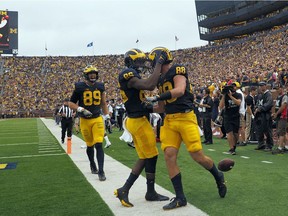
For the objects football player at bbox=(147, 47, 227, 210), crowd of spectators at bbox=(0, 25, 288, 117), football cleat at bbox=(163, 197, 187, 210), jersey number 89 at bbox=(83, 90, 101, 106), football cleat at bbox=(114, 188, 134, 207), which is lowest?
football cleat at bbox=(163, 197, 187, 210)

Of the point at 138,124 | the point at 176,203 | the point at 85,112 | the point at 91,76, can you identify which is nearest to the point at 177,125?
the point at 138,124

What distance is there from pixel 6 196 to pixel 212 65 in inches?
1603

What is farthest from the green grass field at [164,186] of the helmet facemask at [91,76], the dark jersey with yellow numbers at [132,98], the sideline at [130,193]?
the helmet facemask at [91,76]

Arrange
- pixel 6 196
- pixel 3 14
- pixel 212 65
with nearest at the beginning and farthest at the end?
pixel 6 196
pixel 212 65
pixel 3 14

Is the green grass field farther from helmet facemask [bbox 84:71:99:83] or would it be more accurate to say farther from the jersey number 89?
helmet facemask [bbox 84:71:99:83]

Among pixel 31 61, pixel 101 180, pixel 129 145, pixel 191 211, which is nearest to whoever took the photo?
pixel 191 211

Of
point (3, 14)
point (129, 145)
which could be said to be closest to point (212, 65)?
point (3, 14)

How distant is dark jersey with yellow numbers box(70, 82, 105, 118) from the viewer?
6.36 m

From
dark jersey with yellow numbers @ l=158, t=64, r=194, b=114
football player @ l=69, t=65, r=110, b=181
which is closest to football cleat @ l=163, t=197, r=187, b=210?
dark jersey with yellow numbers @ l=158, t=64, r=194, b=114

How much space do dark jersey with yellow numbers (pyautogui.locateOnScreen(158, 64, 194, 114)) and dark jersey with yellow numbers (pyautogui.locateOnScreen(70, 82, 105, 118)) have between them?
7.52 feet

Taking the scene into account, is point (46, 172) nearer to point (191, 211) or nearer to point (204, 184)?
point (204, 184)

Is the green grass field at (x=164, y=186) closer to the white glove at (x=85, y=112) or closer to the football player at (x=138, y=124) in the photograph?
the football player at (x=138, y=124)

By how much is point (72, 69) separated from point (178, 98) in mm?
51594

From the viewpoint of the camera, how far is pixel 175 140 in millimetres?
4312
